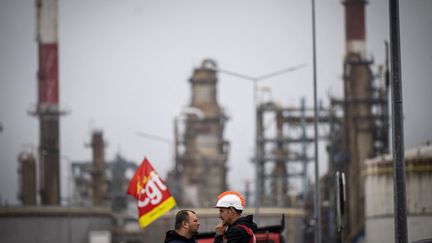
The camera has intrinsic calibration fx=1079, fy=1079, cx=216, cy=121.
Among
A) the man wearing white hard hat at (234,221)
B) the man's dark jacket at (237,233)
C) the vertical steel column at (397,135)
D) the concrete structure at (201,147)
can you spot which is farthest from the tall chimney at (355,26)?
the man's dark jacket at (237,233)

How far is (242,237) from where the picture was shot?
9.26 m

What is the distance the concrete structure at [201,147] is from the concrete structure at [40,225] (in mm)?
15120

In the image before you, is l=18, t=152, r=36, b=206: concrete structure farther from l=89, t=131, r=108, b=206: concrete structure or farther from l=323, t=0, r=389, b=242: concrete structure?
l=323, t=0, r=389, b=242: concrete structure

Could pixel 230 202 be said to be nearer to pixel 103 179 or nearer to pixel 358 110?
pixel 358 110

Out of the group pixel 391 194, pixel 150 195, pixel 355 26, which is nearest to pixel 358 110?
pixel 355 26

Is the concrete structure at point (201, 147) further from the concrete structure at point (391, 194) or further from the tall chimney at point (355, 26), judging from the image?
the concrete structure at point (391, 194)

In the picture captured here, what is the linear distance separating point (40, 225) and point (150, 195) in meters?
45.4

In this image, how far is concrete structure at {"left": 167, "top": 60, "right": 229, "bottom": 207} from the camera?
8225 centimetres

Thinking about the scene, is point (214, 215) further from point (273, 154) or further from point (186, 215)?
point (186, 215)

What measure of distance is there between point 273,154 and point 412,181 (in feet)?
98.5

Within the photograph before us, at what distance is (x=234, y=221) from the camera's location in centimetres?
945

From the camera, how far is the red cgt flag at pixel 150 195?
813 inches

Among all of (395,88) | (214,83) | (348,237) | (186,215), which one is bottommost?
(348,237)

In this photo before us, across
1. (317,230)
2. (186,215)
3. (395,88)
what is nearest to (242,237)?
(186,215)
